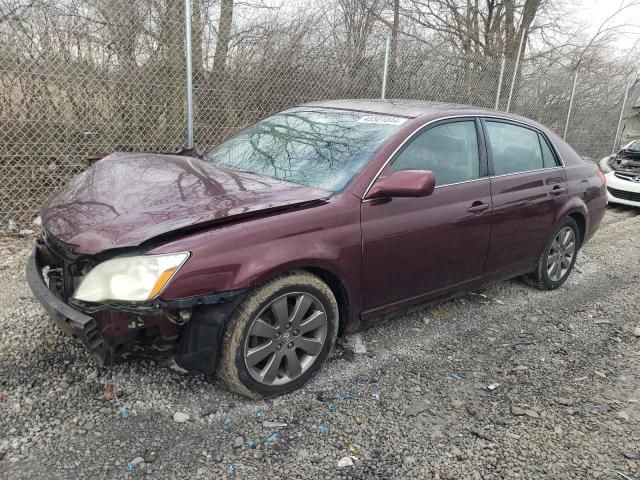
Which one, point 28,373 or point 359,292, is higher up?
point 359,292

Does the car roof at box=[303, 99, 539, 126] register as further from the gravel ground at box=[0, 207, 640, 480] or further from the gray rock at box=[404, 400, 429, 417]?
the gray rock at box=[404, 400, 429, 417]

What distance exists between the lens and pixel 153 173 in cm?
319

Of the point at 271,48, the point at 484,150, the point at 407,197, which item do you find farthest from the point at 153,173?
the point at 271,48

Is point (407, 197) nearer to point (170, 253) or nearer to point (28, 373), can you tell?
point (170, 253)

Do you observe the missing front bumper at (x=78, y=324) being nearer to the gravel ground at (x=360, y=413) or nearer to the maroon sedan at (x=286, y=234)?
the maroon sedan at (x=286, y=234)

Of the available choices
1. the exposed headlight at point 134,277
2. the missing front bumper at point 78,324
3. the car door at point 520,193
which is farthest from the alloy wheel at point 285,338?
the car door at point 520,193

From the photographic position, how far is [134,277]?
2.41 m

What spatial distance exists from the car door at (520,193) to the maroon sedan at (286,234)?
0.06 ft

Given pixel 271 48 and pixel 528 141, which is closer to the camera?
pixel 528 141

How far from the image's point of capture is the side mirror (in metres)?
2.99

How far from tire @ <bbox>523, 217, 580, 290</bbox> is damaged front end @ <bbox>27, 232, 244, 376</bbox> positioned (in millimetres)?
3167

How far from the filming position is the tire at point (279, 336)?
2.68 meters

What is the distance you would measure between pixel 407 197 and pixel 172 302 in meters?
1.51

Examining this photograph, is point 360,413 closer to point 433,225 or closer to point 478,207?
point 433,225
